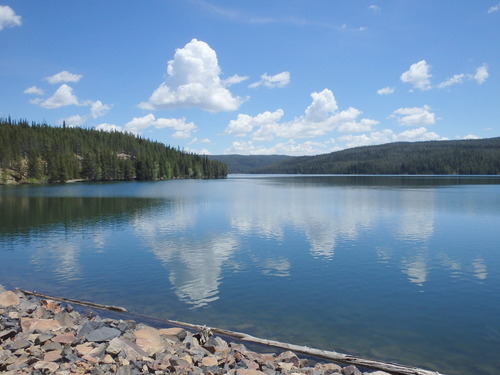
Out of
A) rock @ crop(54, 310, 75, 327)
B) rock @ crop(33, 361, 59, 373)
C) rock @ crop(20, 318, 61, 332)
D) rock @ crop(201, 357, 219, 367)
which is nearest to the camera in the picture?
rock @ crop(33, 361, 59, 373)

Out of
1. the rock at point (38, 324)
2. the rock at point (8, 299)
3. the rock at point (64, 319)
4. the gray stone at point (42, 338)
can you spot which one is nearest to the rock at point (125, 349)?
the gray stone at point (42, 338)

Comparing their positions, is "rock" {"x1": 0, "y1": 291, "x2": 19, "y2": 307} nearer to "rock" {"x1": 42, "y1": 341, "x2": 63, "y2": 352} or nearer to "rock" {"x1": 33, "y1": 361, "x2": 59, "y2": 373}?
"rock" {"x1": 42, "y1": 341, "x2": 63, "y2": 352}

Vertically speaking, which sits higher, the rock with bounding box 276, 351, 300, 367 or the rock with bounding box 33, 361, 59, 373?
the rock with bounding box 33, 361, 59, 373

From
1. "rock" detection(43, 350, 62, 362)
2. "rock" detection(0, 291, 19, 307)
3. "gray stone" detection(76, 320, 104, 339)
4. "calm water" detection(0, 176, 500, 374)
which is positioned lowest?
"calm water" detection(0, 176, 500, 374)

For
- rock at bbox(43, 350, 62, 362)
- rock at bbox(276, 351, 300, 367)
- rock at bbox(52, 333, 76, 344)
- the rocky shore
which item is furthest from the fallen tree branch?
rock at bbox(276, 351, 300, 367)

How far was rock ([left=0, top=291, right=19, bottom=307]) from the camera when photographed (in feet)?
49.4

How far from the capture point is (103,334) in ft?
38.0

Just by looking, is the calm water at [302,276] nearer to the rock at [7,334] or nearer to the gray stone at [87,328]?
the gray stone at [87,328]

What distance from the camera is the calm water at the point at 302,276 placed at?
14.5 metres

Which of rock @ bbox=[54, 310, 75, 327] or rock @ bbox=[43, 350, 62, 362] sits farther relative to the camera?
rock @ bbox=[54, 310, 75, 327]

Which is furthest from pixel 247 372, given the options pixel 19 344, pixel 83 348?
pixel 19 344

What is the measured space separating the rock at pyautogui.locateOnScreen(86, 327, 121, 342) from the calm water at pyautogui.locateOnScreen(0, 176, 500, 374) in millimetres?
4621

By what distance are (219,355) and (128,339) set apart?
112 inches

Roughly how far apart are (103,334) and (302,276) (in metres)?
12.9
